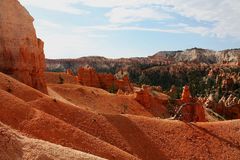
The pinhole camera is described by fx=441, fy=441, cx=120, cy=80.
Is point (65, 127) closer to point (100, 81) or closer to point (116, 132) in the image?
point (116, 132)

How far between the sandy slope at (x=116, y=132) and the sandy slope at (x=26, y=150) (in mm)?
8550

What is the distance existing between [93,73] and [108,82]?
3.76m

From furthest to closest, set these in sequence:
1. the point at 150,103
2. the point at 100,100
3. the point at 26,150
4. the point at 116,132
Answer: the point at 150,103 → the point at 100,100 → the point at 116,132 → the point at 26,150

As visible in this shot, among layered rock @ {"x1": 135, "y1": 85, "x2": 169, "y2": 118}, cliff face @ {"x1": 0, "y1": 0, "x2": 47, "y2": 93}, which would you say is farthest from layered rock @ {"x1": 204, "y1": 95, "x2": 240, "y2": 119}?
cliff face @ {"x1": 0, "y1": 0, "x2": 47, "y2": 93}

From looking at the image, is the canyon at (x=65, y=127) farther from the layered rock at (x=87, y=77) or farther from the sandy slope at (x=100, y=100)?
the layered rock at (x=87, y=77)

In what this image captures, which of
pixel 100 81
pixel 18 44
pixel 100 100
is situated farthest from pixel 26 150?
pixel 100 81

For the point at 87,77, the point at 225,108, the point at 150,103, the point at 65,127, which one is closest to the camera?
the point at 65,127

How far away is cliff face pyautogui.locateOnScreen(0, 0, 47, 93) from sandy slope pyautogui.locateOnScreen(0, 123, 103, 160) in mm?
23409

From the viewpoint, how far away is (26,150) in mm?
16797

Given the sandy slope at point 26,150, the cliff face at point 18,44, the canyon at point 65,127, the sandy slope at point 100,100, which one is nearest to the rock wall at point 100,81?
the sandy slope at point 100,100

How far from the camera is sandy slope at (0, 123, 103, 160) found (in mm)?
16247

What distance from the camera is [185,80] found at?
164 metres

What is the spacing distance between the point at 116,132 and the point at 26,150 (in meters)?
15.6

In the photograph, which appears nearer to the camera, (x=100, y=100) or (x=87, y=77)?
(x=100, y=100)
